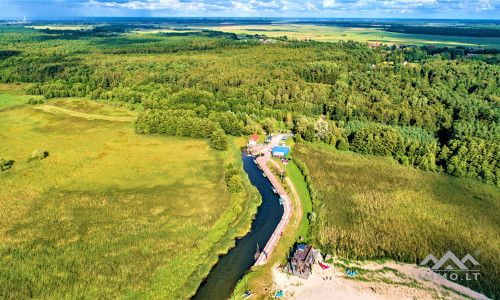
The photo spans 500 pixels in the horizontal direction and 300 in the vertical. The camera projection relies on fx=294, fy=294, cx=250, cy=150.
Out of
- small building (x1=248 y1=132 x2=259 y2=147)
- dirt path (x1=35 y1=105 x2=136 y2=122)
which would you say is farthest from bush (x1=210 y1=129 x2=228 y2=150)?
dirt path (x1=35 y1=105 x2=136 y2=122)

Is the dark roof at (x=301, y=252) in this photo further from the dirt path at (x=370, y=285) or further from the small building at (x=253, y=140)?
the small building at (x=253, y=140)

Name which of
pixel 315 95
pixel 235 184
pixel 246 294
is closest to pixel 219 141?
pixel 235 184

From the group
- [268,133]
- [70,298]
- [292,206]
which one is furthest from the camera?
[268,133]

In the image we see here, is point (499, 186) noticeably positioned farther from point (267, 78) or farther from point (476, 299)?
point (267, 78)

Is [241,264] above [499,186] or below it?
below

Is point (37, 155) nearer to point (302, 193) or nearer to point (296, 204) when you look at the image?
point (296, 204)

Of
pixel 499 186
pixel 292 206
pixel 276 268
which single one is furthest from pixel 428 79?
pixel 276 268
